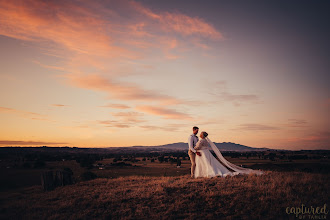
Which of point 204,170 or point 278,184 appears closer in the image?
point 278,184

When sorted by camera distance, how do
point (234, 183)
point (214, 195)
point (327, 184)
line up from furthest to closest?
point (234, 183), point (327, 184), point (214, 195)

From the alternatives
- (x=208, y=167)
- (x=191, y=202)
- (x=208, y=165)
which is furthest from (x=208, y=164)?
(x=191, y=202)

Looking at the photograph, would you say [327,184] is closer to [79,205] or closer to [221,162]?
[221,162]

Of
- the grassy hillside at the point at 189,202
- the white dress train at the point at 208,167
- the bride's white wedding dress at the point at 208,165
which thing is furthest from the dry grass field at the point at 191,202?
the bride's white wedding dress at the point at 208,165

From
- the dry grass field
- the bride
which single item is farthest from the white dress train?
the dry grass field

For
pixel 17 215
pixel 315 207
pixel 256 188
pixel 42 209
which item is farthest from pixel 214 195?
pixel 17 215

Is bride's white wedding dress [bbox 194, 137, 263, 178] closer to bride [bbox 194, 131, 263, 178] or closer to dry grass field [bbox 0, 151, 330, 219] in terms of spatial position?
bride [bbox 194, 131, 263, 178]

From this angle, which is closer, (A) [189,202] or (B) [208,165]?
(A) [189,202]

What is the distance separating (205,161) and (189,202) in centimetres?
563

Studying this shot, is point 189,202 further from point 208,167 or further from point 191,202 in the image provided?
point 208,167

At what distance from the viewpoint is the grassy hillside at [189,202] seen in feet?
29.1

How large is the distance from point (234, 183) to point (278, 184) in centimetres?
219

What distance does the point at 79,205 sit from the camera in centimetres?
1105

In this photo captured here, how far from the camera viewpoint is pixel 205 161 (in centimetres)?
1535
